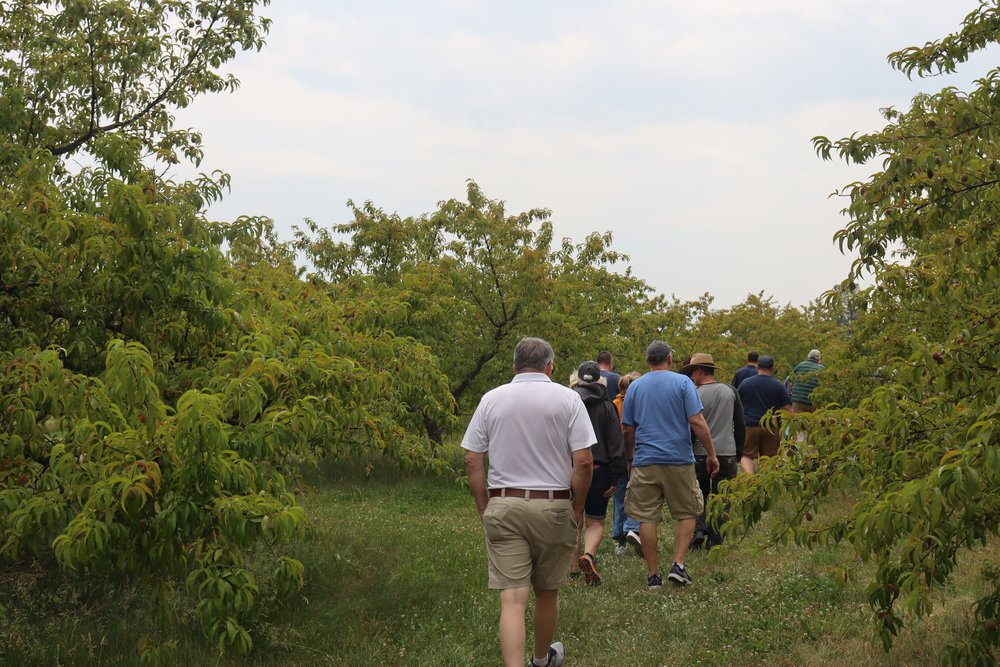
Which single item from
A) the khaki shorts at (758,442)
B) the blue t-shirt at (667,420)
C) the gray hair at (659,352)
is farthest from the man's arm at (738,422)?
the khaki shorts at (758,442)

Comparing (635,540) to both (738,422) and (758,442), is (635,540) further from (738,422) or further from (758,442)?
(758,442)

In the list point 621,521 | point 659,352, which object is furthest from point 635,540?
point 659,352

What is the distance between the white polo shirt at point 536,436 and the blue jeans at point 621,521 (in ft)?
15.8

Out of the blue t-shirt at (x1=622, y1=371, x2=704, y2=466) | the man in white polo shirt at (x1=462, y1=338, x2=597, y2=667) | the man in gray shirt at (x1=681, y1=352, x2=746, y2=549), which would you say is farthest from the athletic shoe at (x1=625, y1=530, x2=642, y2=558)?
the man in white polo shirt at (x1=462, y1=338, x2=597, y2=667)

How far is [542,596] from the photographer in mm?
5914

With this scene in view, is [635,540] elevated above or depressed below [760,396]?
below

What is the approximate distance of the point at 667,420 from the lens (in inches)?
340

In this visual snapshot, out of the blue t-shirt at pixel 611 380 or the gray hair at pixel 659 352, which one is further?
the blue t-shirt at pixel 611 380

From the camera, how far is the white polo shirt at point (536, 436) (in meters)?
5.76

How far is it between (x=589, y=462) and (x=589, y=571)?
317 cm

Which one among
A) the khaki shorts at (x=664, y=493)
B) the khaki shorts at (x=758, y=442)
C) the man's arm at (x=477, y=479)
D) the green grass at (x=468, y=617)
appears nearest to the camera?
the man's arm at (x=477, y=479)

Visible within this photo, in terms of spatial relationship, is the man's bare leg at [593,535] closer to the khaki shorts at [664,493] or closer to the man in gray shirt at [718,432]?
the khaki shorts at [664,493]

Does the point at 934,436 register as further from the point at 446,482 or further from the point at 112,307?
the point at 446,482

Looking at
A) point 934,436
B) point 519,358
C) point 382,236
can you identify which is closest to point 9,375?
point 519,358
